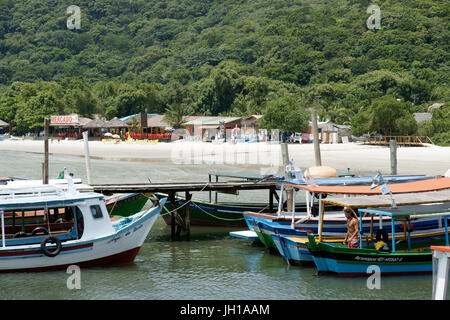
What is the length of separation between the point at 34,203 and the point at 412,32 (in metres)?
146

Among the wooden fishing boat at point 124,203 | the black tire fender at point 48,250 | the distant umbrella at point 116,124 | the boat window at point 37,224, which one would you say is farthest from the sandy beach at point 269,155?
the black tire fender at point 48,250

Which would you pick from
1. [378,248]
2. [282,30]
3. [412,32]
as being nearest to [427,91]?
[412,32]

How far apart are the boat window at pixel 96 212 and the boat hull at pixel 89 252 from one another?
67 cm

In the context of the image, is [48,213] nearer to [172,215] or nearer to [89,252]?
[89,252]

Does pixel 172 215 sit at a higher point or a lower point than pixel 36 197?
lower

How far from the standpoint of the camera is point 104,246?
18.8 m

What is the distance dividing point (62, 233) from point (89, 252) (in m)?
1.11

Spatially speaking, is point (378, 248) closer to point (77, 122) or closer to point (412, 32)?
point (77, 122)

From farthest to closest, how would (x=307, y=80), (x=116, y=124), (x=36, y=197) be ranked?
(x=307, y=80)
(x=116, y=124)
(x=36, y=197)

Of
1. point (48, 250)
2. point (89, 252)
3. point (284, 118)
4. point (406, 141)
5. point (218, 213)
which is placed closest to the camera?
point (48, 250)

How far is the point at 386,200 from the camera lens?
1748cm

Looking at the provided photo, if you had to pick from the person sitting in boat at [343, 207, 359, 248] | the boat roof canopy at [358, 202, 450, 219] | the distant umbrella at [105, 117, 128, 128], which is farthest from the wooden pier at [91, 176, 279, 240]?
the distant umbrella at [105, 117, 128, 128]
